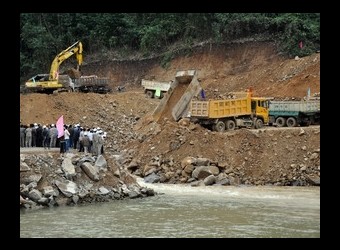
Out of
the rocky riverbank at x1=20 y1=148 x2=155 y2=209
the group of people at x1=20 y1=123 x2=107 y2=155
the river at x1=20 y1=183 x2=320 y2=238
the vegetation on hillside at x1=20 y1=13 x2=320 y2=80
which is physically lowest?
the river at x1=20 y1=183 x2=320 y2=238

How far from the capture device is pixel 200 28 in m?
48.3

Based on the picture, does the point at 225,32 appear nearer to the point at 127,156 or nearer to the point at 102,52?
the point at 102,52

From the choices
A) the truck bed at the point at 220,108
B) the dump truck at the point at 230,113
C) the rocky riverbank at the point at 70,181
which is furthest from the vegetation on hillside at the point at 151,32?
the rocky riverbank at the point at 70,181

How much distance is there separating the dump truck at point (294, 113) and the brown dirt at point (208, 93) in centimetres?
245

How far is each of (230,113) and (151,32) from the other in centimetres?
2221

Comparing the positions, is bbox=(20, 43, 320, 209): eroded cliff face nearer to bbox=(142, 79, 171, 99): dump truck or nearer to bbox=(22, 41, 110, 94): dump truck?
bbox=(142, 79, 171, 99): dump truck

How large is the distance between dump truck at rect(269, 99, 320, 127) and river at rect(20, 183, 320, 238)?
7.64 metres

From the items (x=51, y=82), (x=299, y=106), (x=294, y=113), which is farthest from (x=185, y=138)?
(x=51, y=82)

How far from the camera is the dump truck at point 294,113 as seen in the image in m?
29.9

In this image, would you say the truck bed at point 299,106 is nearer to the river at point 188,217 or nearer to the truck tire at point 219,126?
the truck tire at point 219,126

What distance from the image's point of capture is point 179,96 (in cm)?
3180

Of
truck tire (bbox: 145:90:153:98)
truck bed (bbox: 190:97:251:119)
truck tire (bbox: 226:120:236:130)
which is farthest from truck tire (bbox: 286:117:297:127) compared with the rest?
truck tire (bbox: 145:90:153:98)

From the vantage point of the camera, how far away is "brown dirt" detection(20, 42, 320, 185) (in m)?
26.6

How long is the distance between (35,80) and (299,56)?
18.4 m
